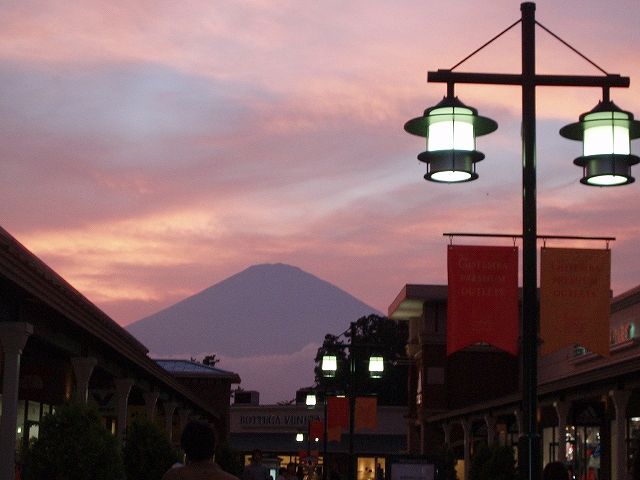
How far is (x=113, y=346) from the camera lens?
2583 centimetres

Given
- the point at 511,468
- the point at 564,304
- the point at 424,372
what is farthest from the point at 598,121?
the point at 424,372

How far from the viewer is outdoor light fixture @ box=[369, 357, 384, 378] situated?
144 feet

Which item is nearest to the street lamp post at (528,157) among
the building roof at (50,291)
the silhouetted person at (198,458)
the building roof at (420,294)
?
the silhouetted person at (198,458)

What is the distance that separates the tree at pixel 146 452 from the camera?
30266mm

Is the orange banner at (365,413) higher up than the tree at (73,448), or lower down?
higher up

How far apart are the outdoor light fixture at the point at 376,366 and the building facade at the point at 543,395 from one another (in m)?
4.09

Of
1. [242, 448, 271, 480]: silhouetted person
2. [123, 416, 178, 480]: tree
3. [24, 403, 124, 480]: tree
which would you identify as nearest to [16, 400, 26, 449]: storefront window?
[123, 416, 178, 480]: tree

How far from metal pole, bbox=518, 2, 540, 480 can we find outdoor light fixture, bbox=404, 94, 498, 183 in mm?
536

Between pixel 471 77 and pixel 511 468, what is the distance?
81.9 feet

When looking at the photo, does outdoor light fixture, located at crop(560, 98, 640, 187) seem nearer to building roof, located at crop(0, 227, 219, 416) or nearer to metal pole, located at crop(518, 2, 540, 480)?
metal pole, located at crop(518, 2, 540, 480)

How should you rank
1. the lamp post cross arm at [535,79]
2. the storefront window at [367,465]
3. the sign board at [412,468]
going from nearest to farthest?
the lamp post cross arm at [535,79], the sign board at [412,468], the storefront window at [367,465]

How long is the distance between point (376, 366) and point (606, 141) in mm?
33119

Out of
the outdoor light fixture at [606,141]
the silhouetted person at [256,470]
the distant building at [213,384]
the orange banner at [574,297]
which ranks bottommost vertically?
the silhouetted person at [256,470]

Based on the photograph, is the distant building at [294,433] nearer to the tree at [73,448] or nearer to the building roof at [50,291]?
the building roof at [50,291]
